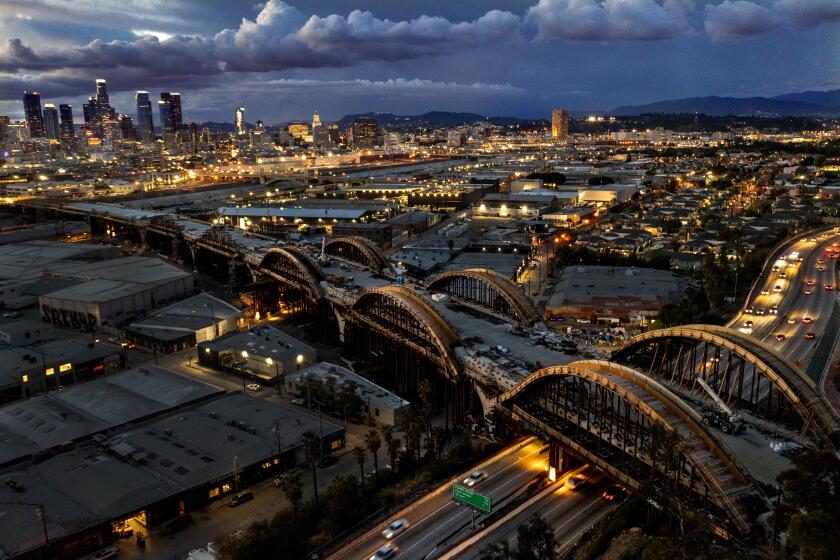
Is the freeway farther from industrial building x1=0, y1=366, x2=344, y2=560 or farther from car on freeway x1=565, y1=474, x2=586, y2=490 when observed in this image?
industrial building x1=0, y1=366, x2=344, y2=560

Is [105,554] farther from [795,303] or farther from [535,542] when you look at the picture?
[795,303]

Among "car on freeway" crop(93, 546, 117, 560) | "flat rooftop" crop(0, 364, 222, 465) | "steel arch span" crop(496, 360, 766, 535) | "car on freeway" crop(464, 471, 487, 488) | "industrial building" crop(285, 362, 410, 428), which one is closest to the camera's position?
"steel arch span" crop(496, 360, 766, 535)

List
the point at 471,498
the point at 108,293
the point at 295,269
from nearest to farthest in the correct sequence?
the point at 471,498 < the point at 108,293 < the point at 295,269

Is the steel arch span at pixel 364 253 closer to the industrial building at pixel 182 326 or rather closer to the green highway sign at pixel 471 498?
the industrial building at pixel 182 326

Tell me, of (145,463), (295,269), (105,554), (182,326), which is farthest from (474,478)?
(295,269)

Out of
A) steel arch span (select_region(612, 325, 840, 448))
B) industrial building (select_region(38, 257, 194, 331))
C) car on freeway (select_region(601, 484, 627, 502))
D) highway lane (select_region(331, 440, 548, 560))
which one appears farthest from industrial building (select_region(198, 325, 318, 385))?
car on freeway (select_region(601, 484, 627, 502))

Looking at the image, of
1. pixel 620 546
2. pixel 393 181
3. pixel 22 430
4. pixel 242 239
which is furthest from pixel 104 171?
pixel 620 546

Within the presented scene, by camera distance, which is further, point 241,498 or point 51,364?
point 51,364
